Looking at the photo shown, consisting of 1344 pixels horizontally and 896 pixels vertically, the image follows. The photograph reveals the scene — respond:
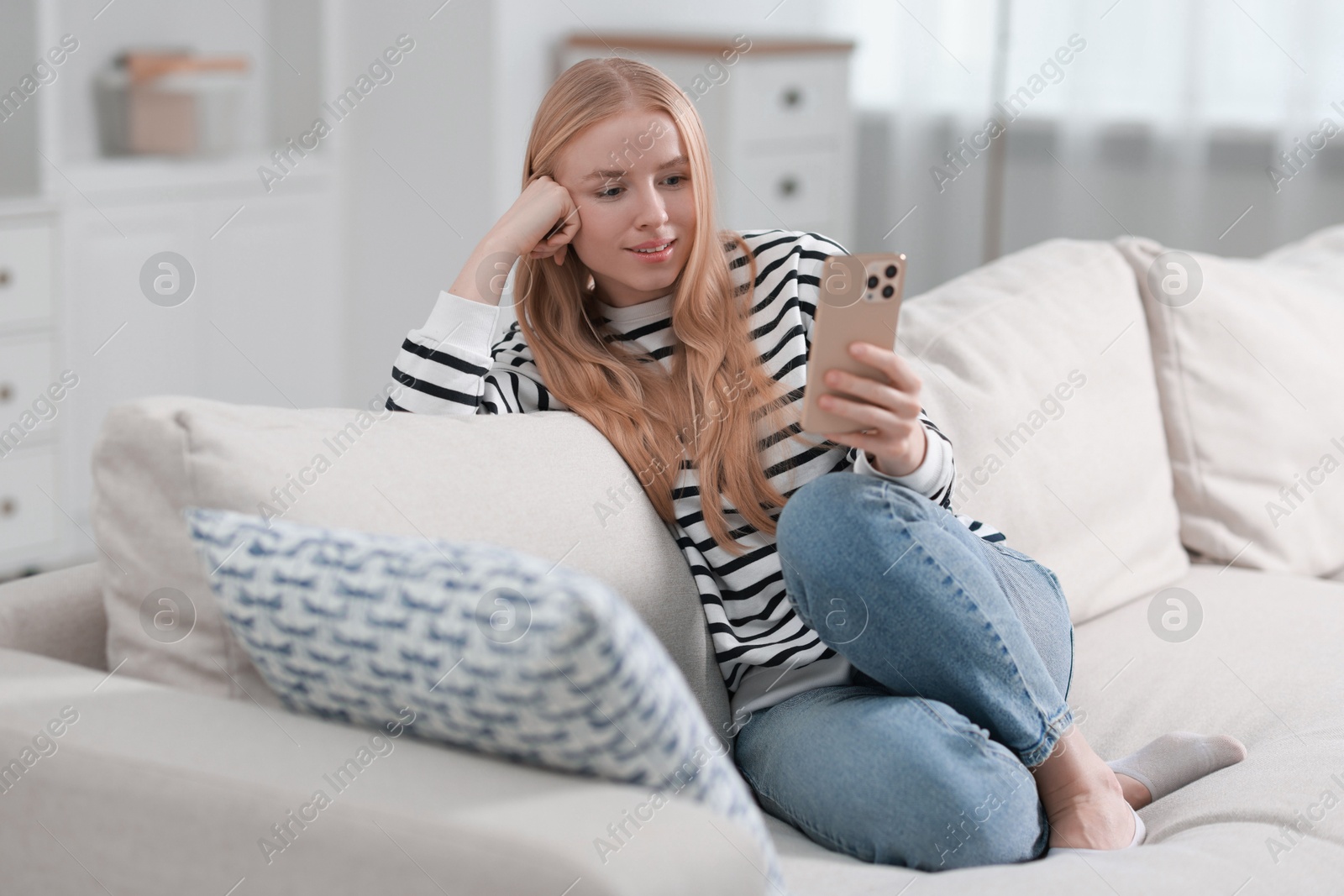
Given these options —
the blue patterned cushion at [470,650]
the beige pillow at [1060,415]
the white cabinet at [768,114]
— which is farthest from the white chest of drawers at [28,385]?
the blue patterned cushion at [470,650]

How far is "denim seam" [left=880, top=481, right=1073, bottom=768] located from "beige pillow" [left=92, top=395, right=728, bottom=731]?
24 cm

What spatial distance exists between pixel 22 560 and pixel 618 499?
2.06m

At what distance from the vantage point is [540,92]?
326 centimetres

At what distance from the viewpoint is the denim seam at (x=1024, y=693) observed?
40.3 inches

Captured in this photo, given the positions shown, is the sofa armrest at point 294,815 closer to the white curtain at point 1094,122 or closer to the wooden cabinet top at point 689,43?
the wooden cabinet top at point 689,43

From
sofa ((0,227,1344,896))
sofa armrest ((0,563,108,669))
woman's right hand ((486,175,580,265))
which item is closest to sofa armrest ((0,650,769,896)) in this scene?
sofa ((0,227,1344,896))

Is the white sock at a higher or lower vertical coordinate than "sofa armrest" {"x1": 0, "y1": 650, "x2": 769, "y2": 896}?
lower

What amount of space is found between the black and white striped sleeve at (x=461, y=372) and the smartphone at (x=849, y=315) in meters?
0.33

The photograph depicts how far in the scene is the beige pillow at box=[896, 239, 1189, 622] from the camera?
4.83 feet

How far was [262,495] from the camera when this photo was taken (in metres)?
0.89

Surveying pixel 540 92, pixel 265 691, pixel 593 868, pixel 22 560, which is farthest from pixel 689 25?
pixel 593 868

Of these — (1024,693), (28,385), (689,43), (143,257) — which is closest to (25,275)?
(28,385)

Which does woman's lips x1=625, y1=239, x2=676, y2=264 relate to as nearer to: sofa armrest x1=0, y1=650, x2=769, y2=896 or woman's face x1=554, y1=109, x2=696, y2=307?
woman's face x1=554, y1=109, x2=696, y2=307

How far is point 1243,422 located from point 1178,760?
0.66 metres
